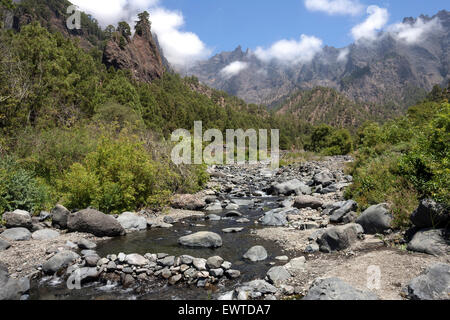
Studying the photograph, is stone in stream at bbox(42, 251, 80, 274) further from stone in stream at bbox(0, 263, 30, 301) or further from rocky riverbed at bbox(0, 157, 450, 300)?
stone in stream at bbox(0, 263, 30, 301)

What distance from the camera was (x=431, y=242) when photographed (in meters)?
7.86

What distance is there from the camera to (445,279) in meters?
5.79

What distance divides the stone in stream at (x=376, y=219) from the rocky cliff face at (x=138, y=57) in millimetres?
96869

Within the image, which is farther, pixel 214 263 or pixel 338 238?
pixel 338 238

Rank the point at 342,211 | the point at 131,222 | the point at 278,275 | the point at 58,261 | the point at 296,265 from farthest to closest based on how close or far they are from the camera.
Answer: the point at 131,222
the point at 342,211
the point at 58,261
the point at 296,265
the point at 278,275

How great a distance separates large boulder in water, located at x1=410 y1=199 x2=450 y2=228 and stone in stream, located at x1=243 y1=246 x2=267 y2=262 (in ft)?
15.1

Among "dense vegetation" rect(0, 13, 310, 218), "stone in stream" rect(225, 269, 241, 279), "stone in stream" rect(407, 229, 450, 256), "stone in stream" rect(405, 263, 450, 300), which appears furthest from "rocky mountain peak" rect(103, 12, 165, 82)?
"stone in stream" rect(405, 263, 450, 300)

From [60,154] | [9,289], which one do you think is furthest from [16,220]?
[60,154]

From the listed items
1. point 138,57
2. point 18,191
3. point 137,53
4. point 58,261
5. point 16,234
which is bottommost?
point 58,261

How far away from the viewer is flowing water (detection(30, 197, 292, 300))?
286 inches

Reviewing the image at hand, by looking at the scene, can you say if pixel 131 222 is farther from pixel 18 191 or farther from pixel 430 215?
pixel 430 215

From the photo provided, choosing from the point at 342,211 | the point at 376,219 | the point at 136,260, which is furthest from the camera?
the point at 342,211

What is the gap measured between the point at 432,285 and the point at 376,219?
4627 mm
